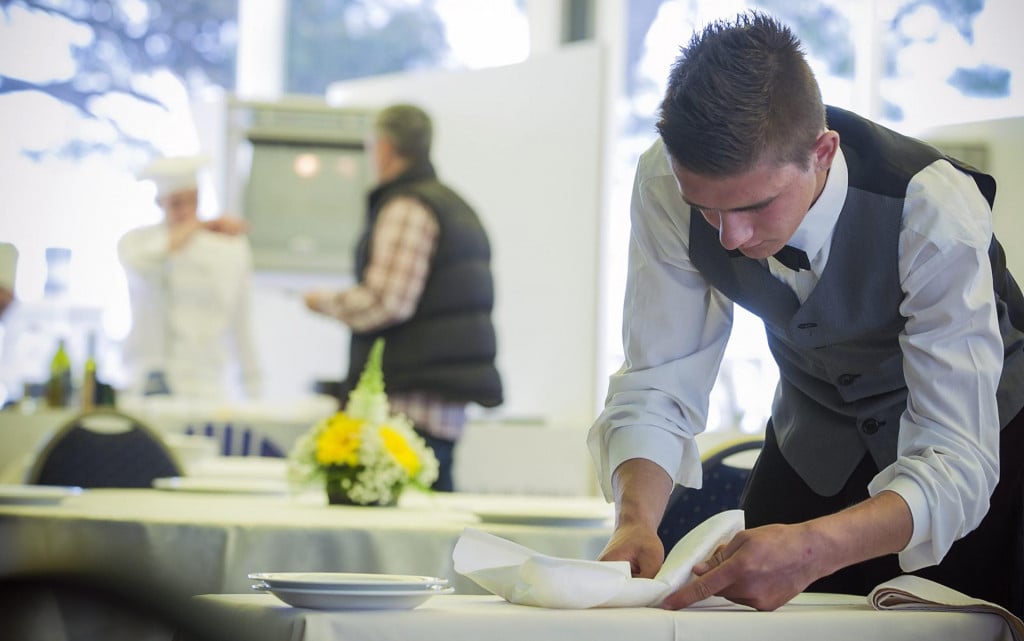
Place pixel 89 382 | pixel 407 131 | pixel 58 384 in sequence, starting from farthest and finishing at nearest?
pixel 58 384
pixel 89 382
pixel 407 131

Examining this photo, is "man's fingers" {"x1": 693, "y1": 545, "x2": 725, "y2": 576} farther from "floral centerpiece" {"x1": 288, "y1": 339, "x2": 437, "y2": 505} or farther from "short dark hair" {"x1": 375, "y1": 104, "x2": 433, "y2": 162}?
"short dark hair" {"x1": 375, "y1": 104, "x2": 433, "y2": 162}

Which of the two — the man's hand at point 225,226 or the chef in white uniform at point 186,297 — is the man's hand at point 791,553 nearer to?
the chef in white uniform at point 186,297

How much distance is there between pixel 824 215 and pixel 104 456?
2.37 m

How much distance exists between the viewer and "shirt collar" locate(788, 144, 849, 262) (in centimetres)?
139

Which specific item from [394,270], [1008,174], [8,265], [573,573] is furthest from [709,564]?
[8,265]

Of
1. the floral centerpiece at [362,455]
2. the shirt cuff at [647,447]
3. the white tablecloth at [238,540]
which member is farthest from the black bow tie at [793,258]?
the floral centerpiece at [362,455]

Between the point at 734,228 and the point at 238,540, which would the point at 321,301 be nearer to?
the point at 238,540

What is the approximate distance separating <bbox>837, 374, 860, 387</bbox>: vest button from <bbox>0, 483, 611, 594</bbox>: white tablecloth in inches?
30.6

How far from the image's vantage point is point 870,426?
155 cm

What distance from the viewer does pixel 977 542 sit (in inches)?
58.9

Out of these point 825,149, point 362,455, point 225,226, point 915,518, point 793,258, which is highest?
point 225,226

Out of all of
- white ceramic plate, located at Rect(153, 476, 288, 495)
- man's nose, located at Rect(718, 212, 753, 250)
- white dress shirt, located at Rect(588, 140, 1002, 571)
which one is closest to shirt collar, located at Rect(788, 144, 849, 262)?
white dress shirt, located at Rect(588, 140, 1002, 571)

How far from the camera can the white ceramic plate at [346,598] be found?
1.00 m

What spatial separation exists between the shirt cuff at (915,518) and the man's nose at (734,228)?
0.28 meters
